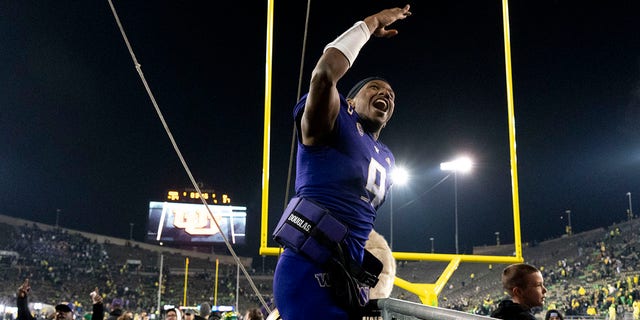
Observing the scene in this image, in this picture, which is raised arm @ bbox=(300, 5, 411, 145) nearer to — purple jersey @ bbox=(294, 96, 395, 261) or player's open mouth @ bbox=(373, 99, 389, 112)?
purple jersey @ bbox=(294, 96, 395, 261)

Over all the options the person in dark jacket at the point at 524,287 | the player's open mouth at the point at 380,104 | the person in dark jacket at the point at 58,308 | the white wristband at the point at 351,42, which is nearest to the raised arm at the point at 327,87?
the white wristband at the point at 351,42

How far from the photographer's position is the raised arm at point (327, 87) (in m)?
1.40

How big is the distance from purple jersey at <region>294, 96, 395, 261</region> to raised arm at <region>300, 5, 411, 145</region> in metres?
0.05

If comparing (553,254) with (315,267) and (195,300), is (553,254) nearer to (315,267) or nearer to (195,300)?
(195,300)

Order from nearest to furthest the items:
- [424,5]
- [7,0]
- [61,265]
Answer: [424,5], [7,0], [61,265]

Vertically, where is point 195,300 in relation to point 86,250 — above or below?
below

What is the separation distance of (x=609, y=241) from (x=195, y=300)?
22351mm

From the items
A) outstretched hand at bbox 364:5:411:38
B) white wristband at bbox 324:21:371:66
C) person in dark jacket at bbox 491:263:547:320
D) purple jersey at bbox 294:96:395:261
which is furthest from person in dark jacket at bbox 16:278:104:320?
white wristband at bbox 324:21:371:66

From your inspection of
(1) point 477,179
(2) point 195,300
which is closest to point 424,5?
(1) point 477,179

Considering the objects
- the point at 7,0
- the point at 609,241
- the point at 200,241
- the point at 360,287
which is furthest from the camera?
the point at 609,241

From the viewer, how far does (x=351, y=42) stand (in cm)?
152

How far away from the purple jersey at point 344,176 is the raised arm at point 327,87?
0.16 ft

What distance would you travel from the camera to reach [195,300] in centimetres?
3231

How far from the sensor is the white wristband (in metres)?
1.49
